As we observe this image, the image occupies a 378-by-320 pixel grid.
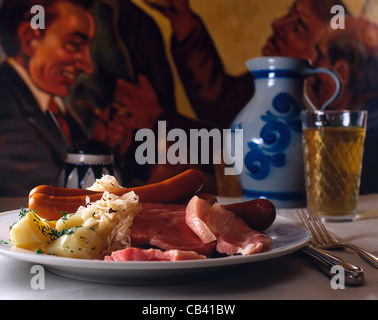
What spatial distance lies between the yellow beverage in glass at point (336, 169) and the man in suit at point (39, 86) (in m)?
1.22

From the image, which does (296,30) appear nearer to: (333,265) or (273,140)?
(273,140)

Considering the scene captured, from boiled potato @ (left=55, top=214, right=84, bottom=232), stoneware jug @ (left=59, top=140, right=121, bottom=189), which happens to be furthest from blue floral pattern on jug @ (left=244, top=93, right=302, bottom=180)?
boiled potato @ (left=55, top=214, right=84, bottom=232)

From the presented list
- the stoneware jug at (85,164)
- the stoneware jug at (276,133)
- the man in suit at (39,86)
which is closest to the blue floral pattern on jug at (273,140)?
the stoneware jug at (276,133)

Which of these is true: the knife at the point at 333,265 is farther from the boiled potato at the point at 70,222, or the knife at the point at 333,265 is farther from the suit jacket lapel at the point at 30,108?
the suit jacket lapel at the point at 30,108

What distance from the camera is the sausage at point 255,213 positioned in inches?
35.5

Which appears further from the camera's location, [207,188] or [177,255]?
[207,188]

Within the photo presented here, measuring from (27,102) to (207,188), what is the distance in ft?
3.18

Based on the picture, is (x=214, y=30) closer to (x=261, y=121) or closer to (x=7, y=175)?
(x=261, y=121)

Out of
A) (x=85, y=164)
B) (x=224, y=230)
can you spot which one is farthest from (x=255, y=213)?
(x=85, y=164)

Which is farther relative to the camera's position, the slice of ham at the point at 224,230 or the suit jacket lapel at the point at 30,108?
the suit jacket lapel at the point at 30,108

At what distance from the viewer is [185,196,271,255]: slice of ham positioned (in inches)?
29.4

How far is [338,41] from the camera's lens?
7.55 feet

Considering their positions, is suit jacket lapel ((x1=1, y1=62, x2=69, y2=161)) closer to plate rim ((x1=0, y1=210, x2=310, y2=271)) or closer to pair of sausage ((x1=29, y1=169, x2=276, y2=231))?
pair of sausage ((x1=29, y1=169, x2=276, y2=231))

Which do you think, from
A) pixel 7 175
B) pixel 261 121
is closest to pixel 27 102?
pixel 7 175
